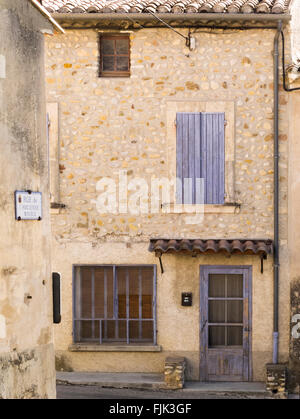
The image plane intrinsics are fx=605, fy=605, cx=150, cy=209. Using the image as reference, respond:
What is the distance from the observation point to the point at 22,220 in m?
6.27

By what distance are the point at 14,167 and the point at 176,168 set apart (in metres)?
4.72

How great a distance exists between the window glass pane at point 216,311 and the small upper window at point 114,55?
4.33 meters

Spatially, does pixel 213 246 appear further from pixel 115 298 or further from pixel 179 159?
pixel 115 298

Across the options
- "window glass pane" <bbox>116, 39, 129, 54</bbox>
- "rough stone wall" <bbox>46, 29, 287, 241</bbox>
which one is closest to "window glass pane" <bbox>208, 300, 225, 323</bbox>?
"rough stone wall" <bbox>46, 29, 287, 241</bbox>

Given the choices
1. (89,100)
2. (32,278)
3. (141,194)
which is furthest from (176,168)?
(32,278)

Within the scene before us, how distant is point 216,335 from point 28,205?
5.45 metres

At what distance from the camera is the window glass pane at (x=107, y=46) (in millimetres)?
10688

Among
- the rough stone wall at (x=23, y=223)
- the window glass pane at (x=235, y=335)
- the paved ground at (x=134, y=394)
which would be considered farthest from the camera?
the window glass pane at (x=235, y=335)

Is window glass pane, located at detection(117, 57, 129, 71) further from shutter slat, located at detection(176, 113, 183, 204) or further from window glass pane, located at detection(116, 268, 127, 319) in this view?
window glass pane, located at detection(116, 268, 127, 319)

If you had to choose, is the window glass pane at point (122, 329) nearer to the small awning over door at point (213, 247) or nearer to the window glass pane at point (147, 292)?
the window glass pane at point (147, 292)

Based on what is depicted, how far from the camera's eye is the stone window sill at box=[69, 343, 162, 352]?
10.6 metres

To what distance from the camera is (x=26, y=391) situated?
20.4 ft

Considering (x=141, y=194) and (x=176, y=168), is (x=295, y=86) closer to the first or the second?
(x=176, y=168)

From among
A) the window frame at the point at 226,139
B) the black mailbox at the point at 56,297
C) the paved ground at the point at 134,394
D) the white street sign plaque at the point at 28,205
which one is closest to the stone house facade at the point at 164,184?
the window frame at the point at 226,139
